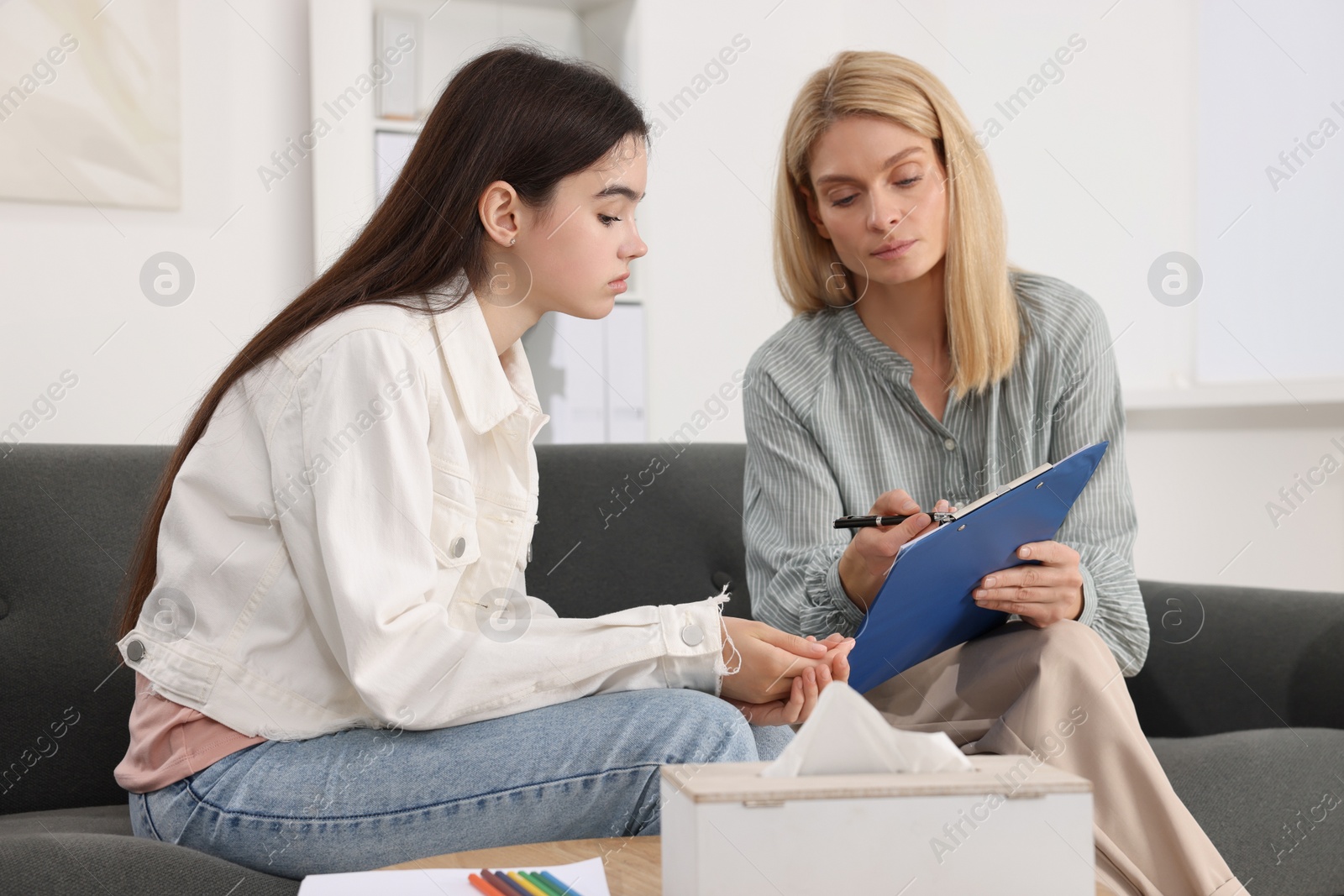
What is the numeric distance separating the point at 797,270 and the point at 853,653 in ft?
2.22

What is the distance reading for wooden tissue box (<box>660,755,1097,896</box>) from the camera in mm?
595

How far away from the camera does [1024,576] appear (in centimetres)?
120

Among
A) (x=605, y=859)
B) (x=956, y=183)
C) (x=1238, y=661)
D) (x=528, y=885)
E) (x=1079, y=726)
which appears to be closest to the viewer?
(x=528, y=885)

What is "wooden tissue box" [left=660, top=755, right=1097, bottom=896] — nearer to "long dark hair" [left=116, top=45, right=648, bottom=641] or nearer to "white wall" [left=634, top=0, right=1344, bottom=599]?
"long dark hair" [left=116, top=45, right=648, bottom=641]

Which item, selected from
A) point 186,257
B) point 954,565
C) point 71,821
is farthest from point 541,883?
point 186,257

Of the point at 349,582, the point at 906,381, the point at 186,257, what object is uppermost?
the point at 186,257

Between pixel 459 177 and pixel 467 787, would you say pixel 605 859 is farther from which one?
pixel 459 177

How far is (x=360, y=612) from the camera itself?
0.92 metres

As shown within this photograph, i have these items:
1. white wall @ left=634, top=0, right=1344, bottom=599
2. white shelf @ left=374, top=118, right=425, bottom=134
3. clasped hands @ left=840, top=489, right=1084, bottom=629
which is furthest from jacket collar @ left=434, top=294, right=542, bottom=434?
white wall @ left=634, top=0, right=1344, bottom=599

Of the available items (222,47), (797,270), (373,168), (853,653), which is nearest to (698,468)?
(797,270)

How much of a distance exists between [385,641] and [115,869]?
0.28m

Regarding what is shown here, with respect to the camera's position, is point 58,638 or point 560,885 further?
point 58,638

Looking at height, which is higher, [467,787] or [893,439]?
[893,439]

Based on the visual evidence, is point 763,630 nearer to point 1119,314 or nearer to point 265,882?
point 265,882
